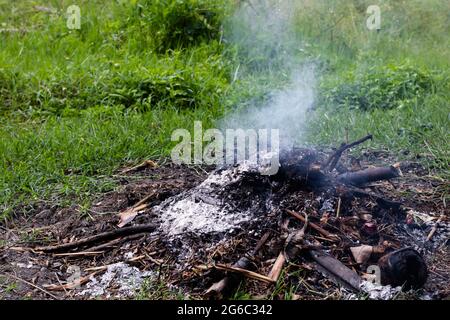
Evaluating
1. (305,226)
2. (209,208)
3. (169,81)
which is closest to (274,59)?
(169,81)

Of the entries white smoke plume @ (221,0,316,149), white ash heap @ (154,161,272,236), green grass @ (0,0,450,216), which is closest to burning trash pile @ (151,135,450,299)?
white ash heap @ (154,161,272,236)

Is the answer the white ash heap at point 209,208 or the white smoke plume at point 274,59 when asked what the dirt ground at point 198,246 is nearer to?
the white ash heap at point 209,208

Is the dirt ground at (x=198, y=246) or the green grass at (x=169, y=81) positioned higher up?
the green grass at (x=169, y=81)

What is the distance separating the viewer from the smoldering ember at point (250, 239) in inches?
135

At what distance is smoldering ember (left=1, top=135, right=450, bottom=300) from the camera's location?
135 inches

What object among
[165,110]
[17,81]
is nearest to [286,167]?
[165,110]

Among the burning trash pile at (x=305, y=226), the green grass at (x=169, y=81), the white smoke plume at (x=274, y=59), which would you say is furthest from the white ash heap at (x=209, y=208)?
the white smoke plume at (x=274, y=59)

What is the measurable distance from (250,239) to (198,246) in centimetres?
28

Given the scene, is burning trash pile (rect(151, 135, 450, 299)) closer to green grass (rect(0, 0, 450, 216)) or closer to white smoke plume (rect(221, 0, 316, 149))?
green grass (rect(0, 0, 450, 216))

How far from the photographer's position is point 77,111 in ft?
20.1

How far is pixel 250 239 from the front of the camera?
3.65 m

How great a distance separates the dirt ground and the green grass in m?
0.35
